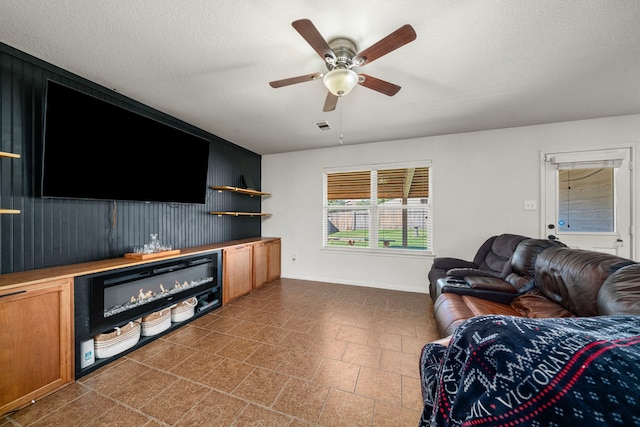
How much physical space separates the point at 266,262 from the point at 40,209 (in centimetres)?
279

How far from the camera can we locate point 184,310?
267 centimetres

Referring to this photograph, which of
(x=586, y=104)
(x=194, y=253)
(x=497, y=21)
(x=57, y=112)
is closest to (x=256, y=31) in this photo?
(x=497, y=21)

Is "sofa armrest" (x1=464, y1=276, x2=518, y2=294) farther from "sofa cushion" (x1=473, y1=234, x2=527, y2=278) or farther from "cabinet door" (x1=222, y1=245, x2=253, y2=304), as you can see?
"cabinet door" (x1=222, y1=245, x2=253, y2=304)

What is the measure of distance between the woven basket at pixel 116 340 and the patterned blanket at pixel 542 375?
255cm

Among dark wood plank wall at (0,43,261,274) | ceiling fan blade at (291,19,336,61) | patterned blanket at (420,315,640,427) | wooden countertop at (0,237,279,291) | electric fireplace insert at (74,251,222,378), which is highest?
ceiling fan blade at (291,19,336,61)

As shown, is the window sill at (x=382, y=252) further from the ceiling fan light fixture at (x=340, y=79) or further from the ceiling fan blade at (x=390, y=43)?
the ceiling fan blade at (x=390, y=43)

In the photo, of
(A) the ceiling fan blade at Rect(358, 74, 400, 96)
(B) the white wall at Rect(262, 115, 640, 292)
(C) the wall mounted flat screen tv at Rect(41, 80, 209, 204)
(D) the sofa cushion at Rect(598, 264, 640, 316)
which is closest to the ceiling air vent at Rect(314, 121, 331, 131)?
(B) the white wall at Rect(262, 115, 640, 292)

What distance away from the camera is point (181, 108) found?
9.18ft

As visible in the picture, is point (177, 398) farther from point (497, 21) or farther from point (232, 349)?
point (497, 21)

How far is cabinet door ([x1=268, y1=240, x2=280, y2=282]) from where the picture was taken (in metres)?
4.34

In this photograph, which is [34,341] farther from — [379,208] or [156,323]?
[379,208]

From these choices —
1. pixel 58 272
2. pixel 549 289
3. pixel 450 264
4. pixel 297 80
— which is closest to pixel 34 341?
pixel 58 272

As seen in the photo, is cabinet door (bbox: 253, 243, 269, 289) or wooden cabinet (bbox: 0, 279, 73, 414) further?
cabinet door (bbox: 253, 243, 269, 289)

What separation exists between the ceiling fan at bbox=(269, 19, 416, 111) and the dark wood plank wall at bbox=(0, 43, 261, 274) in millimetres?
1956
